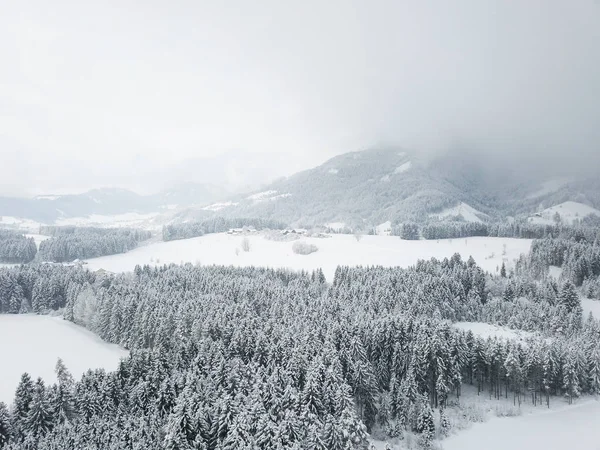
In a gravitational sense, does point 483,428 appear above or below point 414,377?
below

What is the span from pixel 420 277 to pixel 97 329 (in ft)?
321

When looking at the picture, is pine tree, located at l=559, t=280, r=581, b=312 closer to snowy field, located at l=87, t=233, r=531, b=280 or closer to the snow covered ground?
the snow covered ground

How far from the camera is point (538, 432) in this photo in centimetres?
5738

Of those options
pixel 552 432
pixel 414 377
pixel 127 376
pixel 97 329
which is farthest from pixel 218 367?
pixel 97 329

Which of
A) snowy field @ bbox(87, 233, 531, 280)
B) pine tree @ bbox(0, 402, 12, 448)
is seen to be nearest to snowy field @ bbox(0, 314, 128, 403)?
pine tree @ bbox(0, 402, 12, 448)

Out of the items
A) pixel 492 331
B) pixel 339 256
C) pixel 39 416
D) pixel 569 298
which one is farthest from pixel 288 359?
pixel 339 256

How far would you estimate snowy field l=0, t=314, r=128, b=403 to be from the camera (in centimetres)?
6950

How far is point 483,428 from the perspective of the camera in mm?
58656

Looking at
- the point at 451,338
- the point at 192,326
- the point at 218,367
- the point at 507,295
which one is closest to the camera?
the point at 218,367

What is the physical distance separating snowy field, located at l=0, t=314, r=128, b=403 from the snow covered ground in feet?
287

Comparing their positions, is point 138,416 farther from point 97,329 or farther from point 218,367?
point 97,329

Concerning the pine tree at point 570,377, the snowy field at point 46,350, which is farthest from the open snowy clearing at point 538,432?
the snowy field at point 46,350

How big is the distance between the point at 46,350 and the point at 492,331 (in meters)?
111

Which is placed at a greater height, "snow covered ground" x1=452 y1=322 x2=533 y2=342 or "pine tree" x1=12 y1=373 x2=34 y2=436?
"pine tree" x1=12 y1=373 x2=34 y2=436
